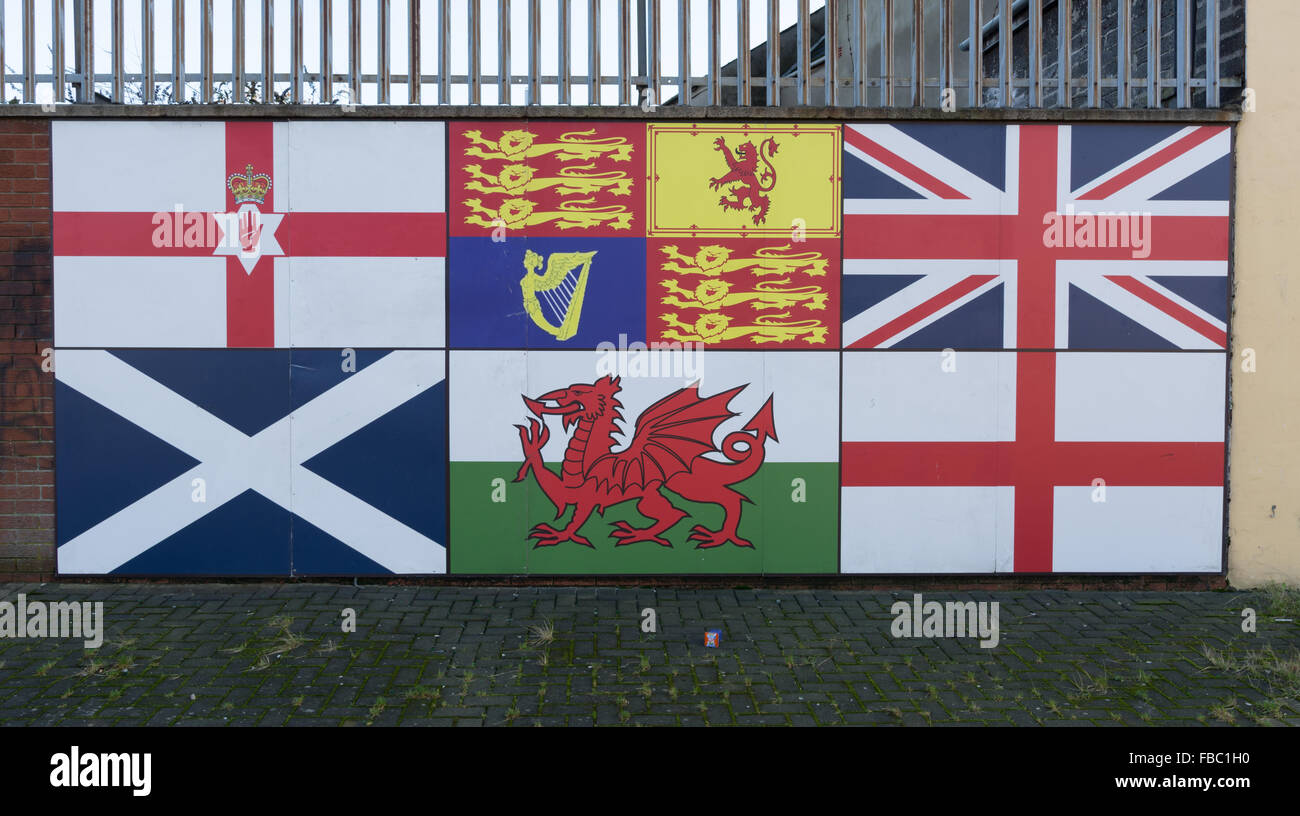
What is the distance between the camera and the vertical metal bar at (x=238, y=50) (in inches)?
261

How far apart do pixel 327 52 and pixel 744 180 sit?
133 inches

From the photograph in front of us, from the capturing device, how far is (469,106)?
6.51 meters

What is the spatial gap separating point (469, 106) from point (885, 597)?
4.86 m

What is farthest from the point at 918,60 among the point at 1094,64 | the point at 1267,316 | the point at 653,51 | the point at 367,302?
the point at 367,302

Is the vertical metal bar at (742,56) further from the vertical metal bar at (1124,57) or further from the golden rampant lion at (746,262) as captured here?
the vertical metal bar at (1124,57)

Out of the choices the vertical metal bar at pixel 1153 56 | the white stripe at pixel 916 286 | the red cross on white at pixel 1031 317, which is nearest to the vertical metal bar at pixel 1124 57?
the vertical metal bar at pixel 1153 56

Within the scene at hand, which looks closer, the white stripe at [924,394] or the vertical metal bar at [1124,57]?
the white stripe at [924,394]

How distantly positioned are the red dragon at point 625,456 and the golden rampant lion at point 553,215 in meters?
1.21

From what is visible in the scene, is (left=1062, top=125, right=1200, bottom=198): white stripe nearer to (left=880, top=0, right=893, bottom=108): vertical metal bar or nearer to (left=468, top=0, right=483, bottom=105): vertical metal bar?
(left=880, top=0, right=893, bottom=108): vertical metal bar

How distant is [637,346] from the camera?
6586 millimetres

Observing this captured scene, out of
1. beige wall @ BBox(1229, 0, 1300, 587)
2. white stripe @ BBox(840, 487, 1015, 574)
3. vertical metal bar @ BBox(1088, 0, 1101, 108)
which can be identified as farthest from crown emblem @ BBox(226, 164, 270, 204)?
beige wall @ BBox(1229, 0, 1300, 587)

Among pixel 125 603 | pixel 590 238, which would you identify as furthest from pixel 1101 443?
pixel 125 603

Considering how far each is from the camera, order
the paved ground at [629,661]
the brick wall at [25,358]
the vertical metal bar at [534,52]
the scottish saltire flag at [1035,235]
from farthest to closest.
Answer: the vertical metal bar at [534,52], the scottish saltire flag at [1035,235], the brick wall at [25,358], the paved ground at [629,661]

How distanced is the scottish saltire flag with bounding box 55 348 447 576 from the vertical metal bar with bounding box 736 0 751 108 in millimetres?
3103
